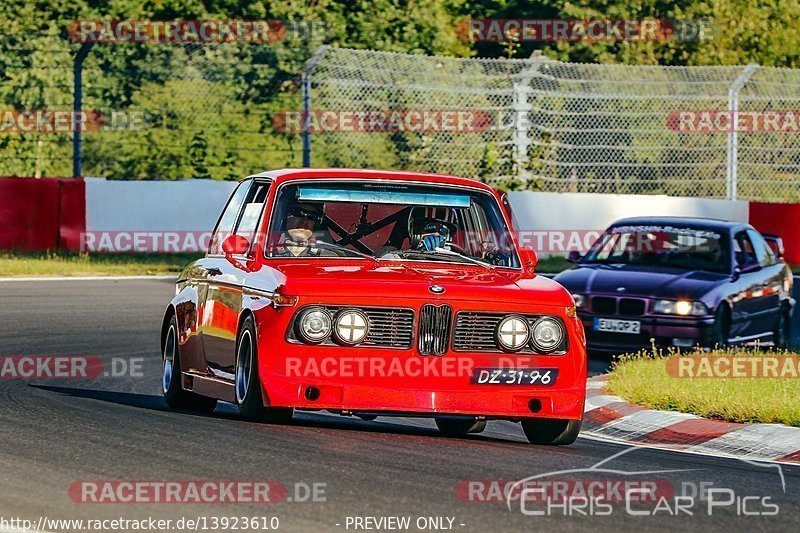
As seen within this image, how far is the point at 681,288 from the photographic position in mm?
16734

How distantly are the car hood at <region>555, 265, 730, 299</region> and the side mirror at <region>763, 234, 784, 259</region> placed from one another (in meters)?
2.56

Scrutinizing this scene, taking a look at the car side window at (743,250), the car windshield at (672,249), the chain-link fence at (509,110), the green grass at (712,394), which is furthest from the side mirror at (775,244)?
the chain-link fence at (509,110)

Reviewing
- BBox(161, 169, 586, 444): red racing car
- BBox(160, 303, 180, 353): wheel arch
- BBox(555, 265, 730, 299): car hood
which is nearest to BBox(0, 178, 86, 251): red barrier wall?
BBox(555, 265, 730, 299): car hood

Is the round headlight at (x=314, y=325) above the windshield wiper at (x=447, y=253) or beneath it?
beneath

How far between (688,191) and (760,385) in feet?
58.9

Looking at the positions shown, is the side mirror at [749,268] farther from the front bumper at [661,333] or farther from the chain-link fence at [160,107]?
the chain-link fence at [160,107]

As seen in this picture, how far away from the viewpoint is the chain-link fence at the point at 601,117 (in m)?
29.7

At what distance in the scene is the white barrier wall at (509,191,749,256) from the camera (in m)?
30.0

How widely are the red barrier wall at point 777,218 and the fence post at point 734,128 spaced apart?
1.85 ft

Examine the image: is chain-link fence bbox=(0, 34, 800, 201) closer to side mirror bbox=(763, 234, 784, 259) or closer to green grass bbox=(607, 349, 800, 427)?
side mirror bbox=(763, 234, 784, 259)

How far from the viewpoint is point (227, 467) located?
8.56 meters

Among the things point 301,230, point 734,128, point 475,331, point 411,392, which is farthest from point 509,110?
point 411,392

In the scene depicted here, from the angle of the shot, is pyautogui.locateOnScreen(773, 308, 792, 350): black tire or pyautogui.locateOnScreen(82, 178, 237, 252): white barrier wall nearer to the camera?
pyautogui.locateOnScreen(773, 308, 792, 350): black tire

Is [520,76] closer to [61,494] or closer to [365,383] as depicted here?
[365,383]
